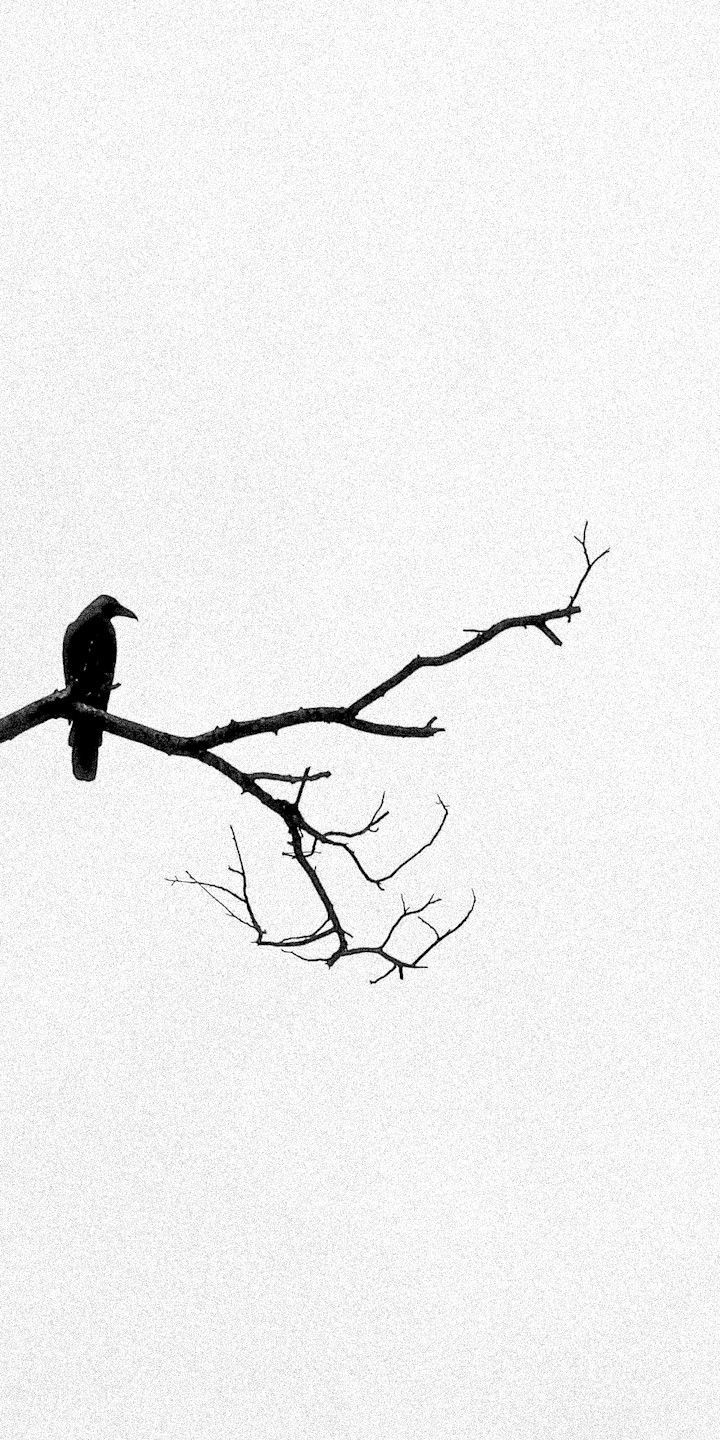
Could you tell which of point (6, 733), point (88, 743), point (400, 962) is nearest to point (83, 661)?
point (88, 743)

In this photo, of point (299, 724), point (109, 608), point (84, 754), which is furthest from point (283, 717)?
point (109, 608)

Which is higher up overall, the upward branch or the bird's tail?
the bird's tail

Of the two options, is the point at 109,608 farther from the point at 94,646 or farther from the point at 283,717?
the point at 283,717

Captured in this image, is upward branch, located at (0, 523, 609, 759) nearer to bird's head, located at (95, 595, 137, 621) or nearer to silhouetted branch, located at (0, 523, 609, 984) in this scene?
silhouetted branch, located at (0, 523, 609, 984)

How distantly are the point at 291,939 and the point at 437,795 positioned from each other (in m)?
0.74

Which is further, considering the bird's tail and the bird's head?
the bird's head

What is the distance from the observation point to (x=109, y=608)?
702 centimetres

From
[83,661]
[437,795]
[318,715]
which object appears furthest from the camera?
[83,661]

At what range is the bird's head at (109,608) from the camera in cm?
696

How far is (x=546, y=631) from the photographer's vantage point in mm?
3936

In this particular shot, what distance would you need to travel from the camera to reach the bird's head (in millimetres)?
6961

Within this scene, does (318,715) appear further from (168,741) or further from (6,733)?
(6,733)

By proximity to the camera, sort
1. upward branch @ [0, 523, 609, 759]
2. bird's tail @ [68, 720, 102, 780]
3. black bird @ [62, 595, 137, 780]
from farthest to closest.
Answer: black bird @ [62, 595, 137, 780] < bird's tail @ [68, 720, 102, 780] < upward branch @ [0, 523, 609, 759]

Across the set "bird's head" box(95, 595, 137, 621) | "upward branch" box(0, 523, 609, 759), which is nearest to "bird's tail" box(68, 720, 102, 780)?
"bird's head" box(95, 595, 137, 621)
